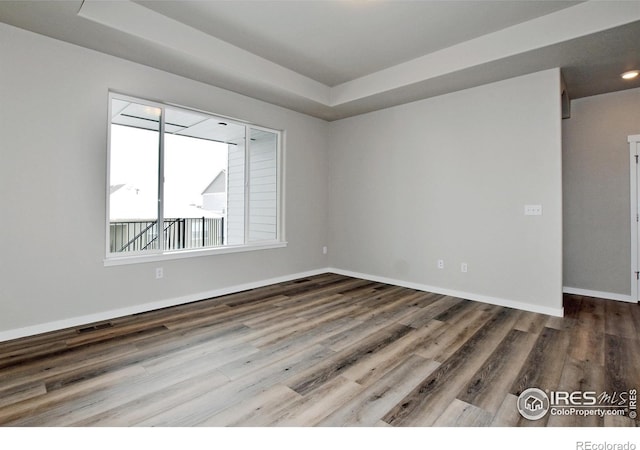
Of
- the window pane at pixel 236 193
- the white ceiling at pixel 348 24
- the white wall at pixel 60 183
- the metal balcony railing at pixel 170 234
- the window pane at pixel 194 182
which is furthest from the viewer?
the window pane at pixel 236 193

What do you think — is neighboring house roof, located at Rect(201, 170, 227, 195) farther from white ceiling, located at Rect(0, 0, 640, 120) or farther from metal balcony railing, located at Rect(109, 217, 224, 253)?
white ceiling, located at Rect(0, 0, 640, 120)

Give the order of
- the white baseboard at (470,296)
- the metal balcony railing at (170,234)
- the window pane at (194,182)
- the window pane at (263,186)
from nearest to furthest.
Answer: the metal balcony railing at (170,234) < the white baseboard at (470,296) < the window pane at (194,182) < the window pane at (263,186)

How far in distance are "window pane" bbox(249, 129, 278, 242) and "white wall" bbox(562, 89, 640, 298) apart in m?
4.23

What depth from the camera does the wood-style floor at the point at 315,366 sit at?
1.77 metres

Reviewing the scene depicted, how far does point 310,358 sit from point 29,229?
272 centimetres

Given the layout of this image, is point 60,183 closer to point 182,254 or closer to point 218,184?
point 182,254

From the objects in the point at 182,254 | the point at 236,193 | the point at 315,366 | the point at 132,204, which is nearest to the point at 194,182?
the point at 236,193

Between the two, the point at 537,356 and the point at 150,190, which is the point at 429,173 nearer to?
the point at 537,356

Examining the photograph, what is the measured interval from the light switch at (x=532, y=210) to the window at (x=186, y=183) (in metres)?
3.30

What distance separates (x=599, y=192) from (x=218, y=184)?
17.4 ft

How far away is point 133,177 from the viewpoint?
11.6 feet

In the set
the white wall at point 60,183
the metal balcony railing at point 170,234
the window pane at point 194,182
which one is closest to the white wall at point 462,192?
the window pane at point 194,182

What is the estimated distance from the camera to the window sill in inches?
131

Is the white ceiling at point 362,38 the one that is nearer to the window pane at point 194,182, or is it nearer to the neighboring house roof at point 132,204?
the window pane at point 194,182
